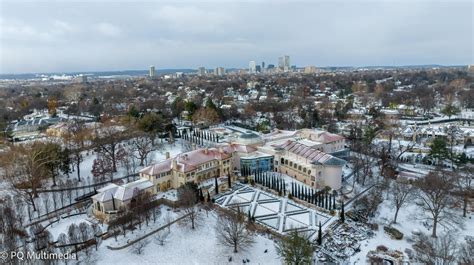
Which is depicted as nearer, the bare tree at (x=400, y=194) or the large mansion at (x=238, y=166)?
the bare tree at (x=400, y=194)

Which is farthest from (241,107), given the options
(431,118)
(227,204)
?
(227,204)

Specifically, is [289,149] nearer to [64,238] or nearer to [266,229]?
[266,229]

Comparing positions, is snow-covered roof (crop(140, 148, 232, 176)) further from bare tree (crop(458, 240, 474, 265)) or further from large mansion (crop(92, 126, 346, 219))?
bare tree (crop(458, 240, 474, 265))

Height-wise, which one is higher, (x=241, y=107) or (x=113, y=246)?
(x=241, y=107)

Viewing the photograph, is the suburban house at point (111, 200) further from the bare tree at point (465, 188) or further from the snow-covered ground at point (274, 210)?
the bare tree at point (465, 188)

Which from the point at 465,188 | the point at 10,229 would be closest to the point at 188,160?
the point at 10,229

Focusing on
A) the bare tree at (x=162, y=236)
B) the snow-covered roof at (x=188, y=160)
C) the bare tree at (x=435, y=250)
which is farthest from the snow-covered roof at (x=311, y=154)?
the bare tree at (x=162, y=236)

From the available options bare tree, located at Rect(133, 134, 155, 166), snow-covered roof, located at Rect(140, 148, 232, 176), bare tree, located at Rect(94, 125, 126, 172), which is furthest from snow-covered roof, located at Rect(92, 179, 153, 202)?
bare tree, located at Rect(133, 134, 155, 166)

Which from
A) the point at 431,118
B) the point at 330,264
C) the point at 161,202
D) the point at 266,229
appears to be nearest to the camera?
the point at 330,264

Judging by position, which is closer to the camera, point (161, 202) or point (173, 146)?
point (161, 202)
